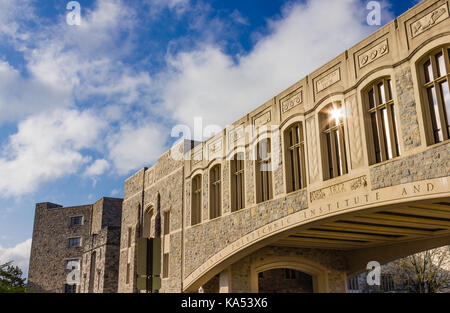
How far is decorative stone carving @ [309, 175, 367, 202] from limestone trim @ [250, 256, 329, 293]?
6611mm

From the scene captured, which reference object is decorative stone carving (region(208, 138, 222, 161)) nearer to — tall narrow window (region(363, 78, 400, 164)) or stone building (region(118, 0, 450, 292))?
stone building (region(118, 0, 450, 292))

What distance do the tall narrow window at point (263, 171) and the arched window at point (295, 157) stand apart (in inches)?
49.4


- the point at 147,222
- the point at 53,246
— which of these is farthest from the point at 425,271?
the point at 53,246

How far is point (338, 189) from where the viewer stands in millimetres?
14125

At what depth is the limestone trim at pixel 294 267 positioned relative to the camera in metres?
20.5

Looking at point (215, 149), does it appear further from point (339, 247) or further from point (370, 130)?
point (370, 130)

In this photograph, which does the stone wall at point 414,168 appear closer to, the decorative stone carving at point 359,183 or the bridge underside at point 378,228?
A: the decorative stone carving at point 359,183

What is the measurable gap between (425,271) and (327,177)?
28044mm

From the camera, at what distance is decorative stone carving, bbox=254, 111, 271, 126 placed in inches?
718

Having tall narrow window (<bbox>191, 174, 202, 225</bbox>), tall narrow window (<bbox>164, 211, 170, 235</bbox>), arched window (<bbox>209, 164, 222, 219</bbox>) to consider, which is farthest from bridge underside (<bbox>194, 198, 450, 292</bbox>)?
tall narrow window (<bbox>164, 211, 170, 235</bbox>)
